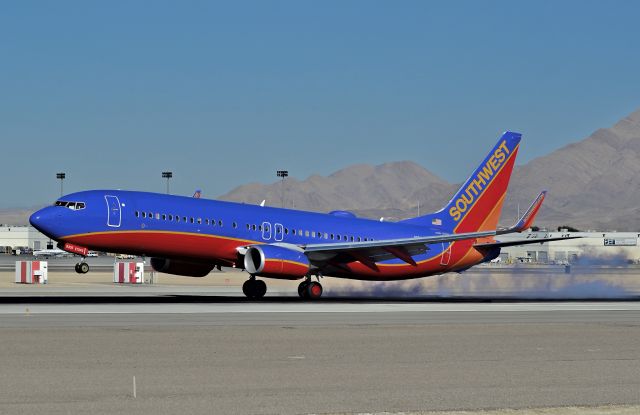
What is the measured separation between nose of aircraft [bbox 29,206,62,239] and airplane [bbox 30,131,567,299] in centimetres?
5

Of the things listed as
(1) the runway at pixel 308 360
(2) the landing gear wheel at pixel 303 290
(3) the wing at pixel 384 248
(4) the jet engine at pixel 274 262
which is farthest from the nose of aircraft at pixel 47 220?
(2) the landing gear wheel at pixel 303 290

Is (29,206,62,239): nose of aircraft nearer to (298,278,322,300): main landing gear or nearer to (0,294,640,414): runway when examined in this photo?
(0,294,640,414): runway

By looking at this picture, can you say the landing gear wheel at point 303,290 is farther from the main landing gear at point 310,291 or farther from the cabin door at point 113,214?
the cabin door at point 113,214

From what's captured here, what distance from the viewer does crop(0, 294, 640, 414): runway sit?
60.5ft

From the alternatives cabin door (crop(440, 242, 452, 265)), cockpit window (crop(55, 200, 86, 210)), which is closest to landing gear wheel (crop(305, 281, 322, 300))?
cabin door (crop(440, 242, 452, 265))

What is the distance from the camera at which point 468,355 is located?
2573 cm

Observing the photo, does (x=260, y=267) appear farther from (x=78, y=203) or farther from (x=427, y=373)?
(x=427, y=373)

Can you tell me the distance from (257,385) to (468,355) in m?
7.34

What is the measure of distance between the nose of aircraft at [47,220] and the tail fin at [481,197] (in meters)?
22.4

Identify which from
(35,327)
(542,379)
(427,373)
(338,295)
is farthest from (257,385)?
(338,295)

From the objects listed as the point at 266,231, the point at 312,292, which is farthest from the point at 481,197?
the point at 266,231

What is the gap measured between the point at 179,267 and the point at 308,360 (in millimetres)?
30079

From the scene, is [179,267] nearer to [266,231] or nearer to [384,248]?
[266,231]

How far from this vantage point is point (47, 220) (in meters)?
48.2
